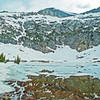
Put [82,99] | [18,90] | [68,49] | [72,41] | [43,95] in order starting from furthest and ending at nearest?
[72,41], [68,49], [18,90], [43,95], [82,99]

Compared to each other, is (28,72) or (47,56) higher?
(47,56)

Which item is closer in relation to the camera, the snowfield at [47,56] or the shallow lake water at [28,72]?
the shallow lake water at [28,72]

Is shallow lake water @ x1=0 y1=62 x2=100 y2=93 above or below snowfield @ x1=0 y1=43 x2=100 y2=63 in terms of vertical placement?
below

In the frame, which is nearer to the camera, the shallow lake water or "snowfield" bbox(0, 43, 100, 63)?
the shallow lake water

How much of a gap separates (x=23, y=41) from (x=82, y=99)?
165875mm

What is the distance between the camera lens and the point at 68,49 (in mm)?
180250

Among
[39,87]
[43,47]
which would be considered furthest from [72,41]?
[39,87]

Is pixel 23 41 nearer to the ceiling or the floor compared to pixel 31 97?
nearer to the ceiling

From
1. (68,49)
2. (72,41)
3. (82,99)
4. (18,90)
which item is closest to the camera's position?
(82,99)

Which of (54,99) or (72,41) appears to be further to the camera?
(72,41)

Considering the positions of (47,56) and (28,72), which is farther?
(47,56)

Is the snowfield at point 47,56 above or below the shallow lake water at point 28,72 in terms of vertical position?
above

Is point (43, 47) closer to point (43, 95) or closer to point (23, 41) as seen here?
point (23, 41)

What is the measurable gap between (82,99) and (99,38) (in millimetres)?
168162
